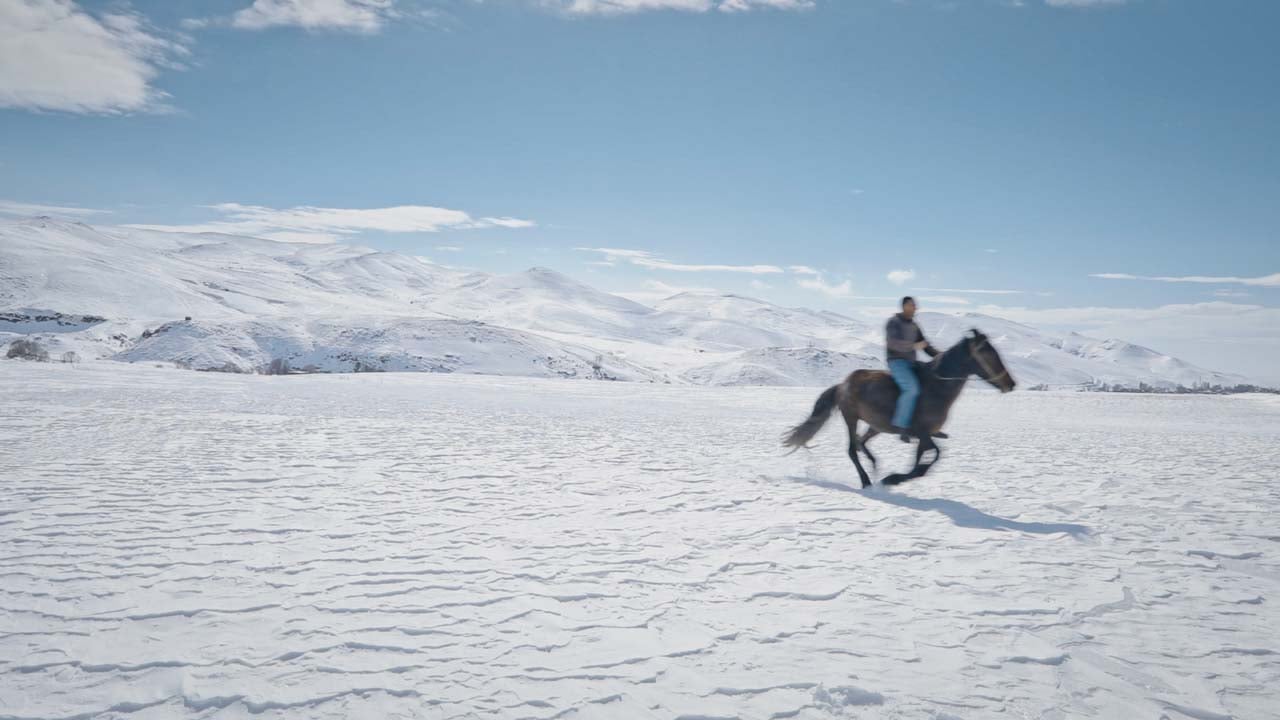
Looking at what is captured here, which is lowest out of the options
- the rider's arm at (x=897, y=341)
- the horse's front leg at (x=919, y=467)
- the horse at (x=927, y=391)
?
the horse's front leg at (x=919, y=467)

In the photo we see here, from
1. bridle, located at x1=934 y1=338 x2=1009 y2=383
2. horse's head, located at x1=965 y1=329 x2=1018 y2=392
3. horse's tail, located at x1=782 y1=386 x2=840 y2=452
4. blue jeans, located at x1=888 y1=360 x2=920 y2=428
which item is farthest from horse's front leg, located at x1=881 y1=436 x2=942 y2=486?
horse's tail, located at x1=782 y1=386 x2=840 y2=452

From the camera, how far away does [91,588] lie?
452 centimetres

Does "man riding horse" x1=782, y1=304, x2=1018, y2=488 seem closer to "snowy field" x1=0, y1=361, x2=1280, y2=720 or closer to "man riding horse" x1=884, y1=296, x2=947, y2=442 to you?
"man riding horse" x1=884, y1=296, x2=947, y2=442

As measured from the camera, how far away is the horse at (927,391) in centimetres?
815

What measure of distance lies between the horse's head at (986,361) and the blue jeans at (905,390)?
762 mm

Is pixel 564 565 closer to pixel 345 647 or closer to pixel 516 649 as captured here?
pixel 516 649

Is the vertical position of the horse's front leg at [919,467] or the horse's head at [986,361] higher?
the horse's head at [986,361]

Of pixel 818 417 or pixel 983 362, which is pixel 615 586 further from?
pixel 818 417

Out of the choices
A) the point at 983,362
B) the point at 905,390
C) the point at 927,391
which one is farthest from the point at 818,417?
the point at 983,362

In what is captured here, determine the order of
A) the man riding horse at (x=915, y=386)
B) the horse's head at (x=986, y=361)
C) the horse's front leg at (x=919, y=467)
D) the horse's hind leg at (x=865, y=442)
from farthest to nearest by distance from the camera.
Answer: the horse's hind leg at (x=865, y=442) → the horse's front leg at (x=919, y=467) → the man riding horse at (x=915, y=386) → the horse's head at (x=986, y=361)

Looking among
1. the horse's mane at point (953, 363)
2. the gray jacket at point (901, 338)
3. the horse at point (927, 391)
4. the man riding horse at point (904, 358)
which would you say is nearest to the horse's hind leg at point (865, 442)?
the horse at point (927, 391)

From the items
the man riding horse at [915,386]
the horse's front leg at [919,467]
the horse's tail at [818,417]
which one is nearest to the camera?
the man riding horse at [915,386]

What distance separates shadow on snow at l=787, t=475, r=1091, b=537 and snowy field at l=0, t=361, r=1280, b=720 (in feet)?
0.17

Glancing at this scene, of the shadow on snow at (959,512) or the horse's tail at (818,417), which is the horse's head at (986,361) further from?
the horse's tail at (818,417)
